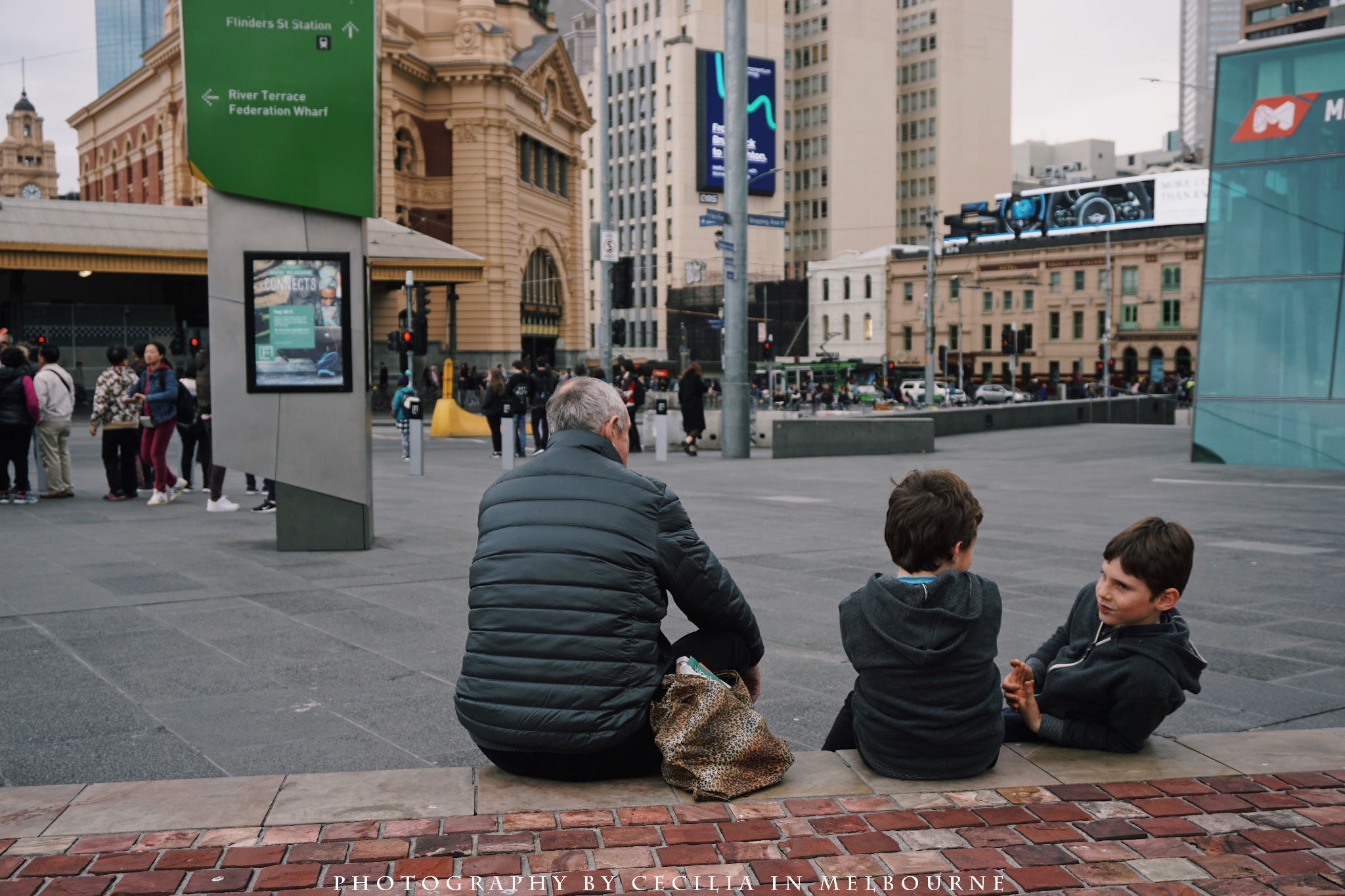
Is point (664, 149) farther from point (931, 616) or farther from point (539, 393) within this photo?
point (931, 616)

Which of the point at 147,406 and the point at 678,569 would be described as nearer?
the point at 678,569

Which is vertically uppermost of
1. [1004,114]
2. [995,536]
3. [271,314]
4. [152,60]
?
[1004,114]

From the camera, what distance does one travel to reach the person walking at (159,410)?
12602 mm

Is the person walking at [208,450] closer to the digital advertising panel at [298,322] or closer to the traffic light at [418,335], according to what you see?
the digital advertising panel at [298,322]

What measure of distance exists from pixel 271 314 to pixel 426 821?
22.0 ft

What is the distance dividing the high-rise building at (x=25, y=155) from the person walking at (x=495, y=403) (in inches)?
5194

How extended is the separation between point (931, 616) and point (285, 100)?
297 inches

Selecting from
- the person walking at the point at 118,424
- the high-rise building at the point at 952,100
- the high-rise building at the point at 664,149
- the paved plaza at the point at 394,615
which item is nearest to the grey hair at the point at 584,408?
the paved plaza at the point at 394,615

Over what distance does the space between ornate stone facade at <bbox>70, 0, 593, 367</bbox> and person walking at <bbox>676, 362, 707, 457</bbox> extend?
29.5 meters

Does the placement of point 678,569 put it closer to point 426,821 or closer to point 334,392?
point 426,821

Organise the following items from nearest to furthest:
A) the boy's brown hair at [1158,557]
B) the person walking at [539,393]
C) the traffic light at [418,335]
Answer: the boy's brown hair at [1158,557]
the person walking at [539,393]
the traffic light at [418,335]

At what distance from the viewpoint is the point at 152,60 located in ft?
190

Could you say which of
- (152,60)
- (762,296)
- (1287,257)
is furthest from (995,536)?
(762,296)

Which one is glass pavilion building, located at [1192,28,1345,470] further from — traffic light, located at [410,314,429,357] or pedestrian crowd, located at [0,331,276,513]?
traffic light, located at [410,314,429,357]
